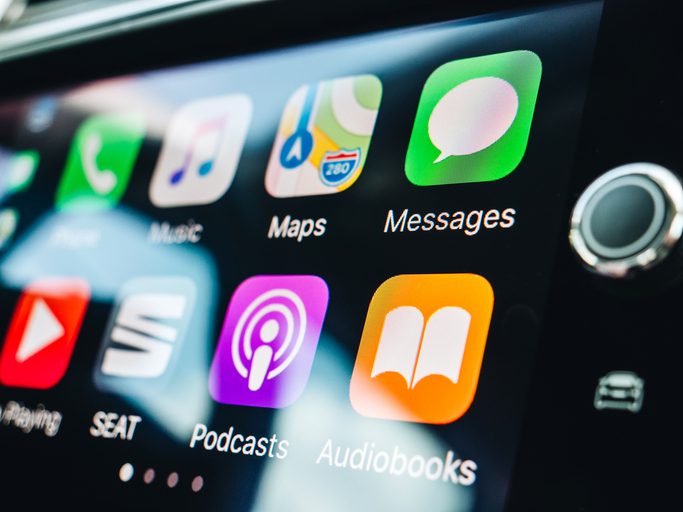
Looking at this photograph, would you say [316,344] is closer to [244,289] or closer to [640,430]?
[244,289]

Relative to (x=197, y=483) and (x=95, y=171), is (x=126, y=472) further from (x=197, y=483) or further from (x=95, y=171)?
(x=95, y=171)

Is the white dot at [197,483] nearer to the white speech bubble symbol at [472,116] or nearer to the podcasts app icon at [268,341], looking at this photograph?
the podcasts app icon at [268,341]

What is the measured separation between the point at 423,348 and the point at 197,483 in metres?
0.21

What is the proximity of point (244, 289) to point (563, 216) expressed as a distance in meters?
0.27

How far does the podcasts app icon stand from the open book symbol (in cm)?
6

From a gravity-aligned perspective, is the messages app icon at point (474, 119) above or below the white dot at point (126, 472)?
above

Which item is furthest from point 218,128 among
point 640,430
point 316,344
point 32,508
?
point 640,430

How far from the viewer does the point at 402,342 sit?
22.4 inches

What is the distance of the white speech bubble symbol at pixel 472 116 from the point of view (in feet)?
1.97

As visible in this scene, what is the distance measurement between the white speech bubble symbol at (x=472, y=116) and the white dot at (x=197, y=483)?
0.99ft

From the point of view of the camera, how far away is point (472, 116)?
2.01 feet

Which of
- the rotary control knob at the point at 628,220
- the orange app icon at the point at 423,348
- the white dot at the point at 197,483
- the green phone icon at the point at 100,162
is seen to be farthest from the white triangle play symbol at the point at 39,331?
the rotary control knob at the point at 628,220

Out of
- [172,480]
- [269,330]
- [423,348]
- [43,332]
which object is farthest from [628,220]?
[43,332]

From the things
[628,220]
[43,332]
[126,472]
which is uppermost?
[628,220]
